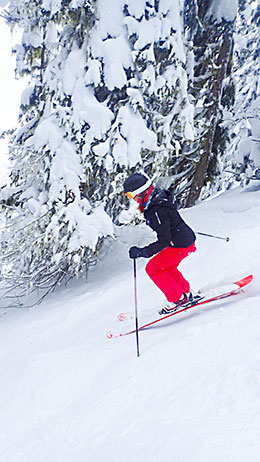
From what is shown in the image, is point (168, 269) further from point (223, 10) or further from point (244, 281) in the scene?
point (223, 10)

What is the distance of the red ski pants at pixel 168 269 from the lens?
204 inches

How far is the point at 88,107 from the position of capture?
7.37 m

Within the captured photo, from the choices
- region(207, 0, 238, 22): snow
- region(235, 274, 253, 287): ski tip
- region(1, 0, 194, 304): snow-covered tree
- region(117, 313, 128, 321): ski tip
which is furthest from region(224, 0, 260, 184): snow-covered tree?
region(117, 313, 128, 321): ski tip

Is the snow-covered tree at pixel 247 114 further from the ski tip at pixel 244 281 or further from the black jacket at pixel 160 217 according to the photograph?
the ski tip at pixel 244 281

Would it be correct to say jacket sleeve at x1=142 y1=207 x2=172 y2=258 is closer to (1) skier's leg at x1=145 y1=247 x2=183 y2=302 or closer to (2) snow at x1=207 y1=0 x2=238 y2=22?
(1) skier's leg at x1=145 y1=247 x2=183 y2=302

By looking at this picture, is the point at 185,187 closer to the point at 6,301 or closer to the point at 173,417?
the point at 6,301

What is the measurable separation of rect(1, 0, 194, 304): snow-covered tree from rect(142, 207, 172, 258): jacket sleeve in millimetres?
2839

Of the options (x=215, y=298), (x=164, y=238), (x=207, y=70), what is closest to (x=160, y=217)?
(x=164, y=238)

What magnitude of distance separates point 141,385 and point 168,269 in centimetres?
200

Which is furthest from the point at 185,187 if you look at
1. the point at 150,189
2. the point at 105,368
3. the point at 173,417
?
the point at 173,417

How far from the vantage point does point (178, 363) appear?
141 inches

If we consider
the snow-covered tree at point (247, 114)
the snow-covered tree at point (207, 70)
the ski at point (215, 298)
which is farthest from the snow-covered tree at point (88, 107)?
the snow-covered tree at point (247, 114)

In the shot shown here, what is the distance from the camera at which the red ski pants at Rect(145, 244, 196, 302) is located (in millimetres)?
5184

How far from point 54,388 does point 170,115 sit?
5.91 metres
